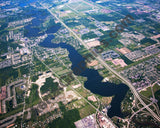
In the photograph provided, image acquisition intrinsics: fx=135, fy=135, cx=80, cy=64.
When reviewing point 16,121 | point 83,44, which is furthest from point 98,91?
point 83,44

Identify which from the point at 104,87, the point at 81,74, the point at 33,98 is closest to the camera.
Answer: the point at 33,98

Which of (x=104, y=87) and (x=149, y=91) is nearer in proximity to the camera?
(x=149, y=91)

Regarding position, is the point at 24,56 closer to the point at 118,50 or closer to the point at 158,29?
the point at 118,50

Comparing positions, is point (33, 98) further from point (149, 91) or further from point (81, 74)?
point (149, 91)

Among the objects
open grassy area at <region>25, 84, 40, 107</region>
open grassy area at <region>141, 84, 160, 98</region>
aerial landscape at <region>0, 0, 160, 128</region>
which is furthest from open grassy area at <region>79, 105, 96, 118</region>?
open grassy area at <region>141, 84, 160, 98</region>

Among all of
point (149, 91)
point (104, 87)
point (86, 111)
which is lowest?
point (86, 111)

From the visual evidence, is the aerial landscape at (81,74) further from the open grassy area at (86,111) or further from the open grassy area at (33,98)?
the open grassy area at (33,98)

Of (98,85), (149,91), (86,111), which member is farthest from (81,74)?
(149,91)

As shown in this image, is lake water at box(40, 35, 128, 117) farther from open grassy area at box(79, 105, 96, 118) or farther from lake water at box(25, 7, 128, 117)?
open grassy area at box(79, 105, 96, 118)
